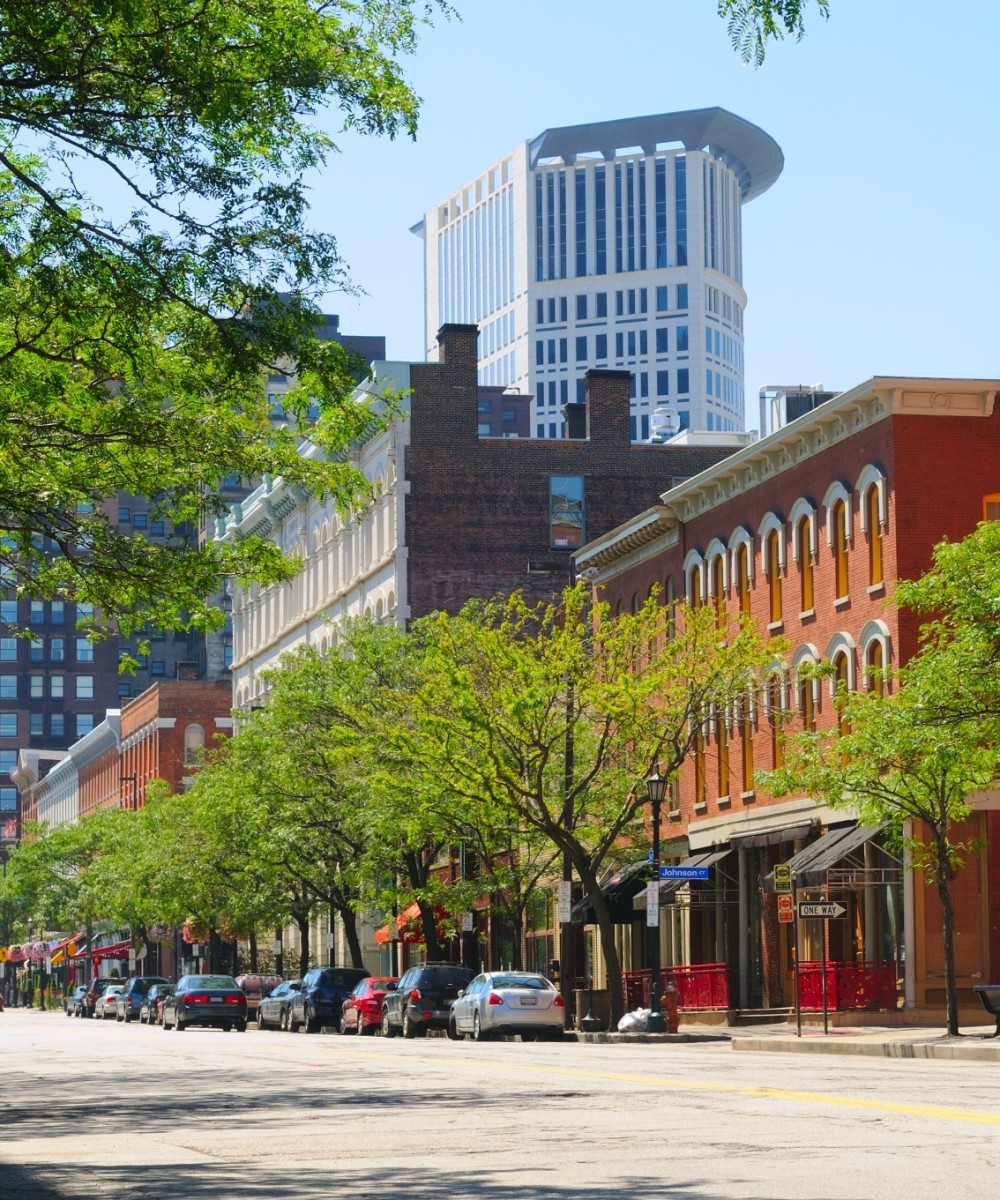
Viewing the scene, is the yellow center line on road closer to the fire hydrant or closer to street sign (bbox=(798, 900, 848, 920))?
street sign (bbox=(798, 900, 848, 920))

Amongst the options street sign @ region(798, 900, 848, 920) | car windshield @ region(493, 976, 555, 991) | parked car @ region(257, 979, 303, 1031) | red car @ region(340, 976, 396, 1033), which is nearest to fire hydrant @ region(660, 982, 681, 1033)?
car windshield @ region(493, 976, 555, 991)

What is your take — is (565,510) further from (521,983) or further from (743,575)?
(521,983)

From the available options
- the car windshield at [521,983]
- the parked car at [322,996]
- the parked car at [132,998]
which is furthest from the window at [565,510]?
the car windshield at [521,983]

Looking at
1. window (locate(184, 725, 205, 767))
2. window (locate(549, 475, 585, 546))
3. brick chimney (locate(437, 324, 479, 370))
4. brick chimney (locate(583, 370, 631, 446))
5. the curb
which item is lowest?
the curb

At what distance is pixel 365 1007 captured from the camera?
51.7 meters

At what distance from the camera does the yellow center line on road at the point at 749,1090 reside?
658 inches

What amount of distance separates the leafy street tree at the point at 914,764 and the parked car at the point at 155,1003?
113ft

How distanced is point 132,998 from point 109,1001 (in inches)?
265

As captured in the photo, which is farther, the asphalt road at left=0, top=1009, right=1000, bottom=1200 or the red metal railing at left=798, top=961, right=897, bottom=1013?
the red metal railing at left=798, top=961, right=897, bottom=1013

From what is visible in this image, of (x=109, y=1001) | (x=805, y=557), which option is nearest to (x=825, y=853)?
(x=805, y=557)

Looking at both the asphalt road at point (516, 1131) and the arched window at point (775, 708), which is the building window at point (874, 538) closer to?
the arched window at point (775, 708)

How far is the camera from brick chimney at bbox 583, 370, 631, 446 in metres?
78.2

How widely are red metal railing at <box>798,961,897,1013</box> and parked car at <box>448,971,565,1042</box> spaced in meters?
4.75

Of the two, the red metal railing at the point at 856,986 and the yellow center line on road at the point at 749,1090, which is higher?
the red metal railing at the point at 856,986
